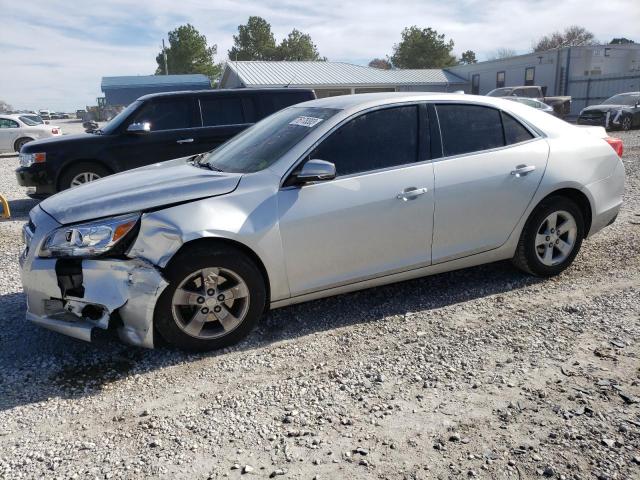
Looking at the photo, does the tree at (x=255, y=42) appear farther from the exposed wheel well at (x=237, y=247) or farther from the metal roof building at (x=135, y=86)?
the exposed wheel well at (x=237, y=247)

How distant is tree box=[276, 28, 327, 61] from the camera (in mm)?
70312

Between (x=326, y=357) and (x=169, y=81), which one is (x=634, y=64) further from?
(x=169, y=81)

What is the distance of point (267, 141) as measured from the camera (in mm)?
4121

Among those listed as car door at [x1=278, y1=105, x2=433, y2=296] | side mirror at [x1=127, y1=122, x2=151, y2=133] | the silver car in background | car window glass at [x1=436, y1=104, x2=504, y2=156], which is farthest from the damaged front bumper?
side mirror at [x1=127, y1=122, x2=151, y2=133]

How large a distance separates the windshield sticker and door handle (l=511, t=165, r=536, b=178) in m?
1.68

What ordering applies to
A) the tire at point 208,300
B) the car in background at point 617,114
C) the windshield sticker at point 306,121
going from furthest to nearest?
the car in background at point 617,114, the windshield sticker at point 306,121, the tire at point 208,300

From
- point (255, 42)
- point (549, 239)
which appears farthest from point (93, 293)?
point (255, 42)

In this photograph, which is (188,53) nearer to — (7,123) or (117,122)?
(7,123)

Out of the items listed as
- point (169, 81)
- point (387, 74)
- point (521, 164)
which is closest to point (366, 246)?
point (521, 164)

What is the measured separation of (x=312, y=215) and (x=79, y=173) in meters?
5.86

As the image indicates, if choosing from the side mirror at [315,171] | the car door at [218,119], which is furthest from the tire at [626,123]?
the side mirror at [315,171]

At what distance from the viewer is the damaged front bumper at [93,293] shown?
322 centimetres

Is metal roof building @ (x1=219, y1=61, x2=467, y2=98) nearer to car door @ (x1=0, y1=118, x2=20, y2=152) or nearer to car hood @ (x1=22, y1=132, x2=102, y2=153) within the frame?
car door @ (x1=0, y1=118, x2=20, y2=152)

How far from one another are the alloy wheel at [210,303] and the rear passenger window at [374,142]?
1080mm
